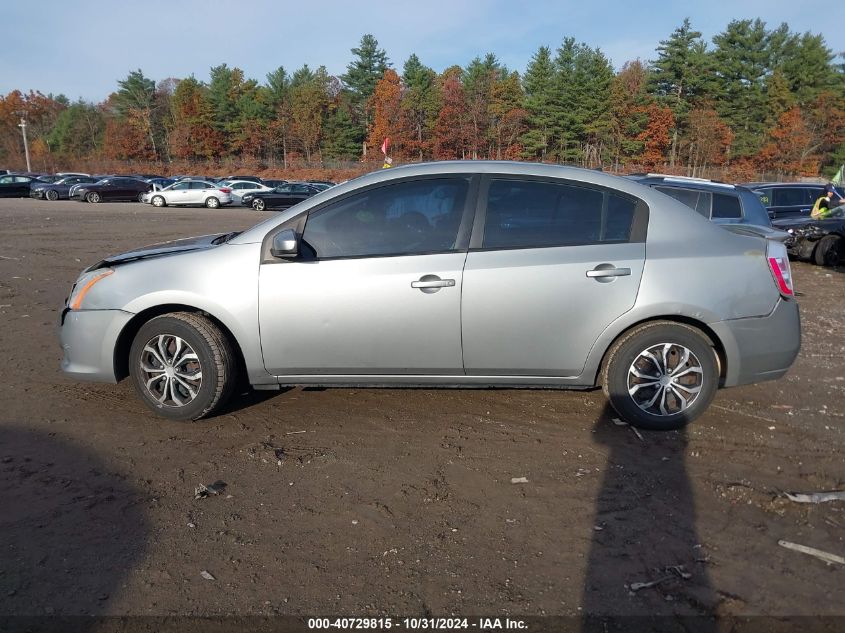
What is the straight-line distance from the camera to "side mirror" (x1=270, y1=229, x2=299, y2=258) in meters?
4.01

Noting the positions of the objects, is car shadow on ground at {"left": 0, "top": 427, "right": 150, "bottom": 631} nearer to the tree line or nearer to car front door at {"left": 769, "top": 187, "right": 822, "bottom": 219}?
car front door at {"left": 769, "top": 187, "right": 822, "bottom": 219}

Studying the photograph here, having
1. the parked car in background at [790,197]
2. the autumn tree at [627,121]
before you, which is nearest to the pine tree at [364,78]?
the autumn tree at [627,121]

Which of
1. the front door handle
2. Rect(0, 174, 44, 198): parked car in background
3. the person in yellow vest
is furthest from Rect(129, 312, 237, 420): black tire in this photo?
Rect(0, 174, 44, 198): parked car in background

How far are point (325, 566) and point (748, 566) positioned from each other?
75.5 inches

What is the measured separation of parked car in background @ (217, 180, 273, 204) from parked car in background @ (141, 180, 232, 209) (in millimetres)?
516

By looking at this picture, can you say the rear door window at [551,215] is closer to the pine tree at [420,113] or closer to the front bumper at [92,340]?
the front bumper at [92,340]

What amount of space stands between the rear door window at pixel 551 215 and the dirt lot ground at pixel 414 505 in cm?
129

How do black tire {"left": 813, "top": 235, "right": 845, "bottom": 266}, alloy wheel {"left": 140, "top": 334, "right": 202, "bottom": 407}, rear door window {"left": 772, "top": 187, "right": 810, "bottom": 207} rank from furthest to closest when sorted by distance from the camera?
rear door window {"left": 772, "top": 187, "right": 810, "bottom": 207}
black tire {"left": 813, "top": 235, "right": 845, "bottom": 266}
alloy wheel {"left": 140, "top": 334, "right": 202, "bottom": 407}

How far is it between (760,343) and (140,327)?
13.9ft

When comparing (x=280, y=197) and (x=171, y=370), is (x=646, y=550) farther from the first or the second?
(x=280, y=197)

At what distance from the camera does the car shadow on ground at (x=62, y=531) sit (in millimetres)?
2600

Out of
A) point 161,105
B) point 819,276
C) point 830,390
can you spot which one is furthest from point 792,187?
point 161,105

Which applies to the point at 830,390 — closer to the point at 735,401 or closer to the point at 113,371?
the point at 735,401

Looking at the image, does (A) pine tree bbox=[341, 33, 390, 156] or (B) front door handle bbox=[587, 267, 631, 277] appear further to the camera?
(A) pine tree bbox=[341, 33, 390, 156]
